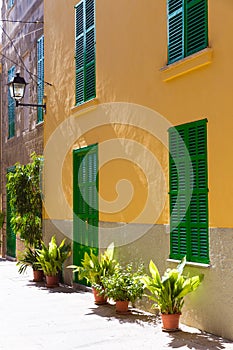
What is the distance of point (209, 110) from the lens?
652 cm

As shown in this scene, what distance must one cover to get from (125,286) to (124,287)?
2 cm

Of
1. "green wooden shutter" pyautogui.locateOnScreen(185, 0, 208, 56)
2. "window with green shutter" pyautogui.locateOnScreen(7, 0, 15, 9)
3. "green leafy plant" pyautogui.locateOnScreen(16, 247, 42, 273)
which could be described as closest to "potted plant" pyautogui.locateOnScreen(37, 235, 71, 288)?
"green leafy plant" pyautogui.locateOnScreen(16, 247, 42, 273)

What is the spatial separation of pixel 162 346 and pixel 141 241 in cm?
221

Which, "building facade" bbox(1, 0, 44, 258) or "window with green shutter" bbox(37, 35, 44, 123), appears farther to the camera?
"building facade" bbox(1, 0, 44, 258)

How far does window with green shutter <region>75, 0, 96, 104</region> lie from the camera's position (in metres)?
9.81

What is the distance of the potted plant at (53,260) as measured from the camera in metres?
10.6

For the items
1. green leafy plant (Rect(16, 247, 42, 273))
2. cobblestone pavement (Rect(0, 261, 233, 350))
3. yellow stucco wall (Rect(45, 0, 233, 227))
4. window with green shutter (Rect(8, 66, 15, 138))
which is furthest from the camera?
window with green shutter (Rect(8, 66, 15, 138))

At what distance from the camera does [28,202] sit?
12094 mm

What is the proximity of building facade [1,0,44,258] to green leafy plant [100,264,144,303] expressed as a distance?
18.4ft

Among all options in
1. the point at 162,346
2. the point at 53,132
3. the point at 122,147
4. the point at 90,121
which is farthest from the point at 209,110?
the point at 53,132

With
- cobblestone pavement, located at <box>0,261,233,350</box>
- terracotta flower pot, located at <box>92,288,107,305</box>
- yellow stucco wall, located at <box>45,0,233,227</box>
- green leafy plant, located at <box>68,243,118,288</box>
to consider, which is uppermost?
yellow stucco wall, located at <box>45,0,233,227</box>

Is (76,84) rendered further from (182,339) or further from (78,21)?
(182,339)

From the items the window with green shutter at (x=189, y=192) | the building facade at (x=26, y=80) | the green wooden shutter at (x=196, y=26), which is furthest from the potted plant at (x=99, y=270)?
the building facade at (x=26, y=80)

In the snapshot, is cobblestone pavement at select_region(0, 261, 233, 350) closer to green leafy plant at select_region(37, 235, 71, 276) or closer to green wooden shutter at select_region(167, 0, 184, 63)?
green leafy plant at select_region(37, 235, 71, 276)
